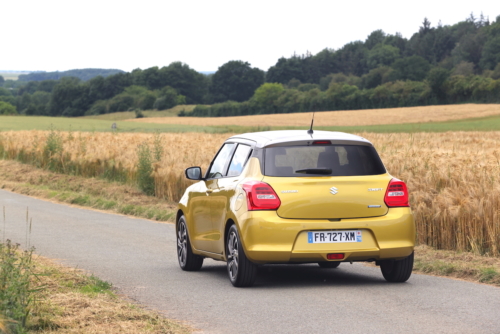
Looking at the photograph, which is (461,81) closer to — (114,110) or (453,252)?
(114,110)

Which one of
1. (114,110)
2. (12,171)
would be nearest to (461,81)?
(114,110)

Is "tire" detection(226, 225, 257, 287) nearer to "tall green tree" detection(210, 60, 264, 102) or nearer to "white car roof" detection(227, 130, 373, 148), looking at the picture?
"white car roof" detection(227, 130, 373, 148)

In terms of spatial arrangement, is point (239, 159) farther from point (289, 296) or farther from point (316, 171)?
point (289, 296)

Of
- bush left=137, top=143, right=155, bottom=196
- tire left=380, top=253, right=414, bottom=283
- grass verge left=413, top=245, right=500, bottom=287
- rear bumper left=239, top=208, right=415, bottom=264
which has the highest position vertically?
rear bumper left=239, top=208, right=415, bottom=264

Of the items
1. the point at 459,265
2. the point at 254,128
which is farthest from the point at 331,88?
the point at 459,265

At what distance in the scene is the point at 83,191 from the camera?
88.8 ft

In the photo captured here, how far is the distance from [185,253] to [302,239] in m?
2.74

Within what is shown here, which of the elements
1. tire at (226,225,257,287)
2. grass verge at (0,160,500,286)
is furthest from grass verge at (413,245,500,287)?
tire at (226,225,257,287)

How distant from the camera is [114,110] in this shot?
572ft

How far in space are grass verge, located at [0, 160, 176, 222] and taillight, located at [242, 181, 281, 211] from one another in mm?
10627

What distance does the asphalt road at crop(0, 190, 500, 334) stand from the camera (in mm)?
7130

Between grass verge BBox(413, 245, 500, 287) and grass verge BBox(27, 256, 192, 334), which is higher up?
grass verge BBox(27, 256, 192, 334)

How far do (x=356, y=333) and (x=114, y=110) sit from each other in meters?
171

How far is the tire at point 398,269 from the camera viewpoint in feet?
30.8
